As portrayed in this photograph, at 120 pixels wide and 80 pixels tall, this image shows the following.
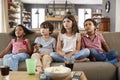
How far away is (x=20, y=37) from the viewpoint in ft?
8.97

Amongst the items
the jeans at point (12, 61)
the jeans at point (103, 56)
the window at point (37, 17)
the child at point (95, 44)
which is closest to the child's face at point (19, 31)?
the jeans at point (12, 61)

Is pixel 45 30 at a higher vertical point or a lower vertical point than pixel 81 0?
lower

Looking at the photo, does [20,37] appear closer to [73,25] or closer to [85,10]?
[73,25]

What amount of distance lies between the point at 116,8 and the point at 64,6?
25.3ft

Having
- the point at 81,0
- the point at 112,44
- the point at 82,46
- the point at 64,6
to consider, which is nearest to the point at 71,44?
the point at 82,46

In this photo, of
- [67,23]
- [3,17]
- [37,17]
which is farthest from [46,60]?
[37,17]

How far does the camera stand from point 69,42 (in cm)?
262

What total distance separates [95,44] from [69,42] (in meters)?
0.37

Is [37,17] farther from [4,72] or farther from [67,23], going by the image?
[4,72]

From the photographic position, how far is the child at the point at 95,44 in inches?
96.8

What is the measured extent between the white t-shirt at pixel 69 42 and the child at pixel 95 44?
0.13 metres

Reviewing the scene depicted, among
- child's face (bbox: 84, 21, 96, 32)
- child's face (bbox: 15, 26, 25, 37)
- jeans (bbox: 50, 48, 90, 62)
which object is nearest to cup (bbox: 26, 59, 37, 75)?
jeans (bbox: 50, 48, 90, 62)

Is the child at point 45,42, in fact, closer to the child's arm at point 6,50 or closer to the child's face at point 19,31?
the child's face at point 19,31

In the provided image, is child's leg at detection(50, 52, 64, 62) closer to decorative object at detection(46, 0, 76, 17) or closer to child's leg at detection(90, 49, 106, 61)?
child's leg at detection(90, 49, 106, 61)
